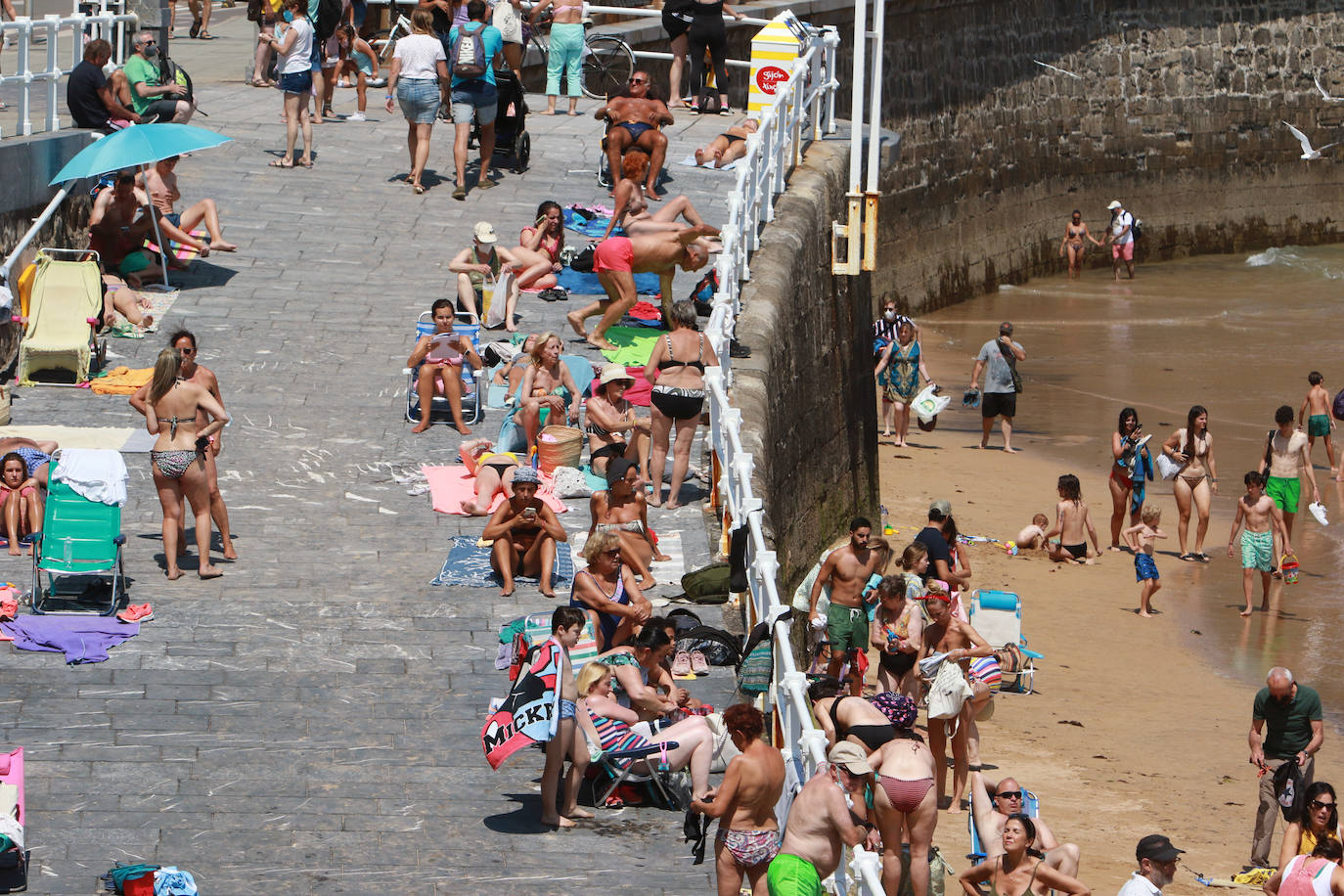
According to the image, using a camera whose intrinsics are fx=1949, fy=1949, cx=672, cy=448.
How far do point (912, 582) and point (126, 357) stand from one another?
609cm

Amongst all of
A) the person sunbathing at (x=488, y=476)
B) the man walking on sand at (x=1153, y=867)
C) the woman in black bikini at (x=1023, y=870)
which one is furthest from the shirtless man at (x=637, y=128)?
the man walking on sand at (x=1153, y=867)

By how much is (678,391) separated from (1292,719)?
13.4 feet

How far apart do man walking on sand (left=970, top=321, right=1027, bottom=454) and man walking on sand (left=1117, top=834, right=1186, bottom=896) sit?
11.9 meters

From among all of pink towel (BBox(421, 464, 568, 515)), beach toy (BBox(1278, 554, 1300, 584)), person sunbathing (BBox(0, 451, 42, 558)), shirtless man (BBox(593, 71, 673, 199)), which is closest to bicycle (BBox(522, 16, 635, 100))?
shirtless man (BBox(593, 71, 673, 199))

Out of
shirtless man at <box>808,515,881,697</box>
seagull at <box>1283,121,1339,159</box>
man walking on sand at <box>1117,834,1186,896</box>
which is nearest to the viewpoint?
man walking on sand at <box>1117,834,1186,896</box>

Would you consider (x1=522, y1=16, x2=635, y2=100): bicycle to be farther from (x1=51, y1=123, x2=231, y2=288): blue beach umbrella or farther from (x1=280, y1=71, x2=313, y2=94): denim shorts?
(x1=51, y1=123, x2=231, y2=288): blue beach umbrella

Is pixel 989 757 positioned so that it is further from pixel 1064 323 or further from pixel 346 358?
pixel 1064 323

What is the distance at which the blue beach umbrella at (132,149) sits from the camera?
14234 millimetres

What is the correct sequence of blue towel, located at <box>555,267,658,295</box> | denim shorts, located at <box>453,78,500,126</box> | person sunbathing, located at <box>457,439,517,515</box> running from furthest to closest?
denim shorts, located at <box>453,78,500,126</box>, blue towel, located at <box>555,267,658,295</box>, person sunbathing, located at <box>457,439,517,515</box>

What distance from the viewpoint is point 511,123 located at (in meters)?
18.6

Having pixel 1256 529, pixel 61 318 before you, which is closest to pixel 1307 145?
pixel 1256 529

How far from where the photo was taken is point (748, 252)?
15641 millimetres

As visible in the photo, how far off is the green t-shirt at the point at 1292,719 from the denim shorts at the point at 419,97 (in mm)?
9539

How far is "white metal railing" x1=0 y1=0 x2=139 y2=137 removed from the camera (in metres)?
14.6
